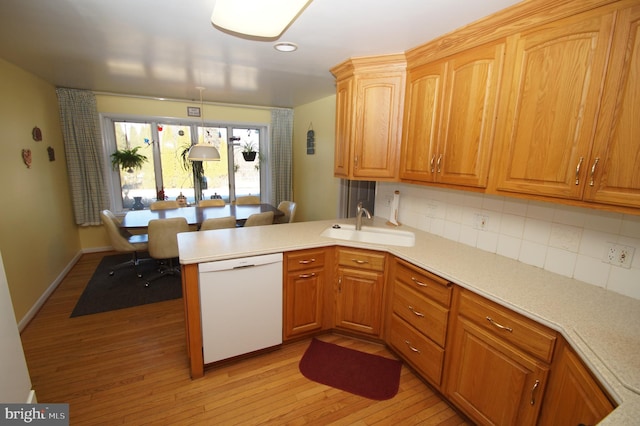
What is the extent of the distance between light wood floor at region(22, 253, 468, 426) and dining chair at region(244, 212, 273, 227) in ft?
4.23

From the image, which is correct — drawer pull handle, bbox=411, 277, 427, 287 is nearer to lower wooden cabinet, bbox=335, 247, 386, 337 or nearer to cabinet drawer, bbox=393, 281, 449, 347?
cabinet drawer, bbox=393, 281, 449, 347

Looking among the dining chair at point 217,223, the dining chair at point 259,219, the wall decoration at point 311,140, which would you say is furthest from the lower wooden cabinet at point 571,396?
the wall decoration at point 311,140

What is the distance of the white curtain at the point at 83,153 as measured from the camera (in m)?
3.99

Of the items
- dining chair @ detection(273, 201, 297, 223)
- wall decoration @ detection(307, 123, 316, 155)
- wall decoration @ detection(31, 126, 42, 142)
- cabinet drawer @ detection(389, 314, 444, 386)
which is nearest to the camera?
cabinet drawer @ detection(389, 314, 444, 386)

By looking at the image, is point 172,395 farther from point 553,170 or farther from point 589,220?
point 589,220

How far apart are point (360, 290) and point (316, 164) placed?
9.37ft

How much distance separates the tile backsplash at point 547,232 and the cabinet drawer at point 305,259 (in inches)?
41.1

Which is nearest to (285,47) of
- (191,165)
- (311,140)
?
(311,140)

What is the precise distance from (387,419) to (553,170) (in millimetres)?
1703

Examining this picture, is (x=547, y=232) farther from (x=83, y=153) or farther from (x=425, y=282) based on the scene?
(x=83, y=153)

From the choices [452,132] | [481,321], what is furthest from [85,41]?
[481,321]

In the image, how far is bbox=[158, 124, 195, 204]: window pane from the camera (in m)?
4.82

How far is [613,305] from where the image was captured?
4.55 ft

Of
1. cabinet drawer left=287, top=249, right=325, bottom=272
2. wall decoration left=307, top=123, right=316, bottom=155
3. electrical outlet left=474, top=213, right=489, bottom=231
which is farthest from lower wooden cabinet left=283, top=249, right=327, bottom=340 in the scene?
wall decoration left=307, top=123, right=316, bottom=155
